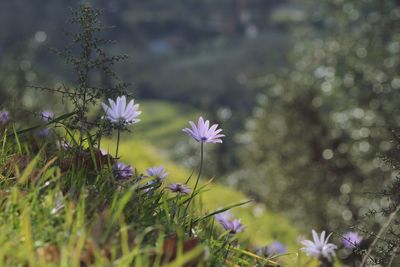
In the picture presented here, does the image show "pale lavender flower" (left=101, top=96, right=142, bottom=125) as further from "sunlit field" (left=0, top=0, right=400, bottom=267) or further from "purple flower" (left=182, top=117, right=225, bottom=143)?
"purple flower" (left=182, top=117, right=225, bottom=143)

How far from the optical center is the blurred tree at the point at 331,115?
1714cm

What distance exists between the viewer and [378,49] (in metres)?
17.8

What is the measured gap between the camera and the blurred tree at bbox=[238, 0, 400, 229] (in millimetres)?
17141

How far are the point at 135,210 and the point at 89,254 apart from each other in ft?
1.52

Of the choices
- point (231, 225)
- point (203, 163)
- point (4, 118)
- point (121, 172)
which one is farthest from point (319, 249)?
point (203, 163)

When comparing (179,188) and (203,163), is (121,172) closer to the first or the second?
(179,188)

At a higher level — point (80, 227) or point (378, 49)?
point (378, 49)

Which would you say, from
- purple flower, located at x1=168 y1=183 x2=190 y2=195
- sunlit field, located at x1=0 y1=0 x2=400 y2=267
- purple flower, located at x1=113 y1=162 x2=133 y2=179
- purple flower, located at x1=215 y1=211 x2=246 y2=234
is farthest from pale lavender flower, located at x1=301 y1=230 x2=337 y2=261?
purple flower, located at x1=113 y1=162 x2=133 y2=179

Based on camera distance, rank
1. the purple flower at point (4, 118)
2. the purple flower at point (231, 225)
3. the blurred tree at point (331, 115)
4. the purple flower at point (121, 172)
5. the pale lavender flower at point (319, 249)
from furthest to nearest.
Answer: the blurred tree at point (331, 115) < the purple flower at point (4, 118) < the purple flower at point (231, 225) < the purple flower at point (121, 172) < the pale lavender flower at point (319, 249)

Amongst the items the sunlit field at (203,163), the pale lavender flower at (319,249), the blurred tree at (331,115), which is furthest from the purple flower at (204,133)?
the blurred tree at (331,115)

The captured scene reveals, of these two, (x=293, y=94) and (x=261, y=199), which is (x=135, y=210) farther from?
(x=261, y=199)

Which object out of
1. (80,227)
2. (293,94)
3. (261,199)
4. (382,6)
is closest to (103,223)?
(80,227)

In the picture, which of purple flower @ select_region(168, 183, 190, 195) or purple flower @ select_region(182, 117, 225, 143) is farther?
purple flower @ select_region(168, 183, 190, 195)

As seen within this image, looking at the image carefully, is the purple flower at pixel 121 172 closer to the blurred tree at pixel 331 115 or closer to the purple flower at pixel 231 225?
the purple flower at pixel 231 225
